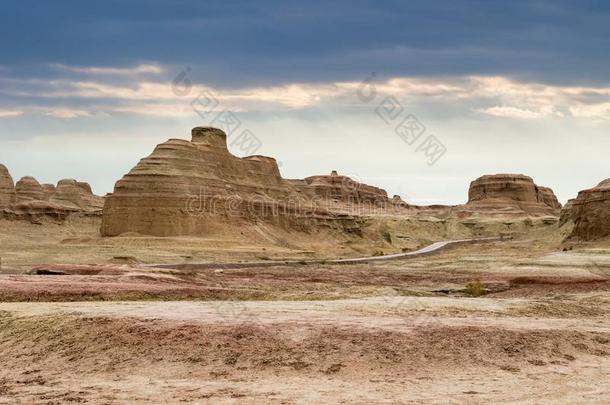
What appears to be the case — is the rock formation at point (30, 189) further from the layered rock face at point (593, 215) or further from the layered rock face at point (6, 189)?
the layered rock face at point (593, 215)

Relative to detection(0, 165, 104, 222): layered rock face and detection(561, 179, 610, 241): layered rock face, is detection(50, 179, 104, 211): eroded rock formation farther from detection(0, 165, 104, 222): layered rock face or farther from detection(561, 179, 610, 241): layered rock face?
detection(561, 179, 610, 241): layered rock face

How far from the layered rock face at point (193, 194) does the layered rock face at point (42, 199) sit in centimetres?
4424

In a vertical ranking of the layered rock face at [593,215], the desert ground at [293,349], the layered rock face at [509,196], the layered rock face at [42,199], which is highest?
the layered rock face at [509,196]

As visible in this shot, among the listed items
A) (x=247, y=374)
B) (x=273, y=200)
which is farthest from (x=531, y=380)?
(x=273, y=200)

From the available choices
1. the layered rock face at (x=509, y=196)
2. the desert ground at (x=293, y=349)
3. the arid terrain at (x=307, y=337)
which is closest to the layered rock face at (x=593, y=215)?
the arid terrain at (x=307, y=337)

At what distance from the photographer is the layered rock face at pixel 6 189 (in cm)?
13612

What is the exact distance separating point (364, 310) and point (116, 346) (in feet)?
27.4

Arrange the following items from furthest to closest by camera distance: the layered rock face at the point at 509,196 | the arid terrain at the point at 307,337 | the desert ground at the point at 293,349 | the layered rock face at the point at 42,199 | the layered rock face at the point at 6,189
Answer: the layered rock face at the point at 509,196 → the layered rock face at the point at 6,189 → the layered rock face at the point at 42,199 → the arid terrain at the point at 307,337 → the desert ground at the point at 293,349

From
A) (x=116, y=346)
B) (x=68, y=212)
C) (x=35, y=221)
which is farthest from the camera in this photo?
(x=68, y=212)

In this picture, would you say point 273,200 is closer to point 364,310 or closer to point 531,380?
point 364,310

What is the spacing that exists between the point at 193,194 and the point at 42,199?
77077mm

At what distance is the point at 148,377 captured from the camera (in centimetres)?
1584

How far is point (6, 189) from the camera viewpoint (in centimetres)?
13812

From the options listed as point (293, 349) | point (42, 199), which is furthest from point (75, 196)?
point (293, 349)
